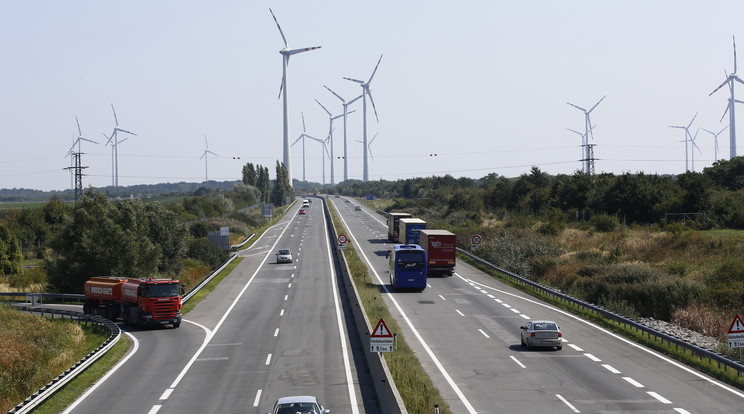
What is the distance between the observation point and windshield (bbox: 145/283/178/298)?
38.4 meters

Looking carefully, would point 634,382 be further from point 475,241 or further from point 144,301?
point 475,241

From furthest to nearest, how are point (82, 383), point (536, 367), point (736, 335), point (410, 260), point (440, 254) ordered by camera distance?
point (440, 254)
point (410, 260)
point (536, 367)
point (736, 335)
point (82, 383)

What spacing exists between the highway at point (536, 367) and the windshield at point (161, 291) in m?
11.7

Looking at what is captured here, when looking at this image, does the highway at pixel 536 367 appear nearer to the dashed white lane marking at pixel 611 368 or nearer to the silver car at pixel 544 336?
the dashed white lane marking at pixel 611 368

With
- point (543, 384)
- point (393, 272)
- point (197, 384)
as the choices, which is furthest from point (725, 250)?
point (197, 384)

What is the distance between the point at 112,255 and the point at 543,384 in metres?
41.5

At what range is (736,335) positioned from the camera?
84.1 ft

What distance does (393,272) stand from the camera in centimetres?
5059

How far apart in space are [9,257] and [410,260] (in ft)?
156

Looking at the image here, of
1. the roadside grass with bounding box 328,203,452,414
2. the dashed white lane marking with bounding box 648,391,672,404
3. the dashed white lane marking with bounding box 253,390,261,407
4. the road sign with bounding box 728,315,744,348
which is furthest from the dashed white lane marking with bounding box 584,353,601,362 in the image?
the dashed white lane marking with bounding box 253,390,261,407

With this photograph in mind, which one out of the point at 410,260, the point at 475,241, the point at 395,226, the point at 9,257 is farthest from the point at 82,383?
the point at 395,226

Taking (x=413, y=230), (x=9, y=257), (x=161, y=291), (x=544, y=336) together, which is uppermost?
(x=413, y=230)

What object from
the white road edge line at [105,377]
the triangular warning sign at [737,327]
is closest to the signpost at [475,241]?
the white road edge line at [105,377]

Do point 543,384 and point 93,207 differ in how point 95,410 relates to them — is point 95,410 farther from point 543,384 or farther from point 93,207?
point 93,207
